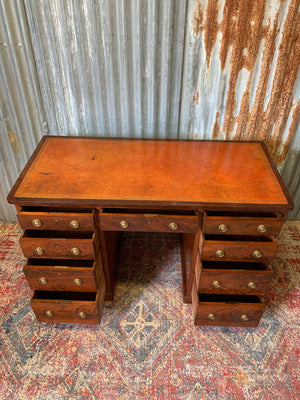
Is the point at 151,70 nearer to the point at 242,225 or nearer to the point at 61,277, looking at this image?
the point at 242,225

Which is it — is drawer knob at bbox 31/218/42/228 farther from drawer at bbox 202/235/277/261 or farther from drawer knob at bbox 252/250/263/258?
Answer: drawer knob at bbox 252/250/263/258

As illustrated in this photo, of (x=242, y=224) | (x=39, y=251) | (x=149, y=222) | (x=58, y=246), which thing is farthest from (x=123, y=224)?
(x=242, y=224)

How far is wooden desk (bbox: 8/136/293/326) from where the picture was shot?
1536 mm

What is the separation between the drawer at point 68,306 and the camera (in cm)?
174

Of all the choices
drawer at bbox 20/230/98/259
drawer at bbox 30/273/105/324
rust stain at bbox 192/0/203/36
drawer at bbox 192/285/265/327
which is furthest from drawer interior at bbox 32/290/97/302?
rust stain at bbox 192/0/203/36

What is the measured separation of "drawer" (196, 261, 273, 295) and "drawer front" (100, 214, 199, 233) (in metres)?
0.27

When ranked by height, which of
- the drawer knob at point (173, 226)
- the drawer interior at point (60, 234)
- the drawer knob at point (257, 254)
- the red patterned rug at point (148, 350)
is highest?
the drawer knob at point (173, 226)

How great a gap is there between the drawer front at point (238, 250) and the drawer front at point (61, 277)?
614mm

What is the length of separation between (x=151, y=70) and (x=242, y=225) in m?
1.03

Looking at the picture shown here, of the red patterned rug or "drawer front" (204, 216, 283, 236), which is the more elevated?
"drawer front" (204, 216, 283, 236)

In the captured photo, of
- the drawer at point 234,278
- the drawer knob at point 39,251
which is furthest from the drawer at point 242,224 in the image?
the drawer knob at point 39,251

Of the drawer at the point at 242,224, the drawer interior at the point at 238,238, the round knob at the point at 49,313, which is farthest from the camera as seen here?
the round knob at the point at 49,313

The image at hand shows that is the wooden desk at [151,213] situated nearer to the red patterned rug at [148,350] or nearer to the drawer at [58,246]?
the drawer at [58,246]

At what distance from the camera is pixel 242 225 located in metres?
1.55
